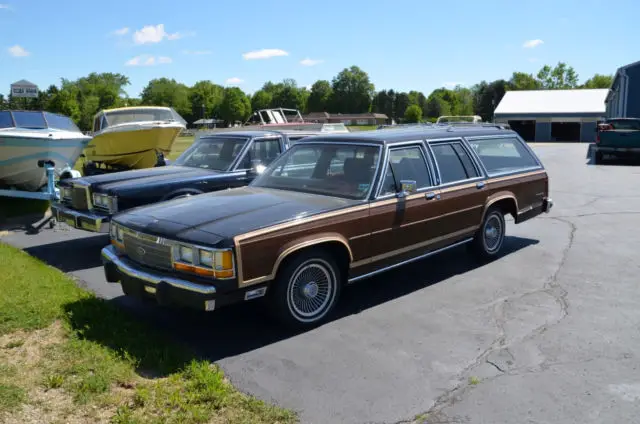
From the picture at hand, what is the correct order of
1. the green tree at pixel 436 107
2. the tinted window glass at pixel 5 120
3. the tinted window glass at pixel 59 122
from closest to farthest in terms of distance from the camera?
1. the tinted window glass at pixel 5 120
2. the tinted window glass at pixel 59 122
3. the green tree at pixel 436 107

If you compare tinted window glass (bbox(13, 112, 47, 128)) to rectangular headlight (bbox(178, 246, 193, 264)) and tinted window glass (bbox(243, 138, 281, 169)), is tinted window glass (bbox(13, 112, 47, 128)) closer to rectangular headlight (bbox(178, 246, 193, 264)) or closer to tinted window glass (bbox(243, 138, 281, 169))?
tinted window glass (bbox(243, 138, 281, 169))

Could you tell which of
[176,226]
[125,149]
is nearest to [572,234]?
[176,226]

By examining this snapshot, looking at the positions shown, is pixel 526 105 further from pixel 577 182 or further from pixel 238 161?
pixel 238 161

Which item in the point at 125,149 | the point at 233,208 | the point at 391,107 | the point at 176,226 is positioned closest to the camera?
the point at 176,226

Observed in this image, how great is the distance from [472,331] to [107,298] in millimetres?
3706

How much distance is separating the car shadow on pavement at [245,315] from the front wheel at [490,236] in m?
0.23

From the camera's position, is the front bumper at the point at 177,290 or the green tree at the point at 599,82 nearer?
the front bumper at the point at 177,290

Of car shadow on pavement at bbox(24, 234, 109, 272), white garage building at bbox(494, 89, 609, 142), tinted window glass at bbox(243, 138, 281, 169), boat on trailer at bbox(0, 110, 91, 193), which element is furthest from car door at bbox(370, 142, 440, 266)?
white garage building at bbox(494, 89, 609, 142)

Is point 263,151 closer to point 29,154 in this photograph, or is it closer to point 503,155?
point 503,155

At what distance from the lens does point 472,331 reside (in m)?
4.71

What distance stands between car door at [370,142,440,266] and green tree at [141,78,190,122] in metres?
122

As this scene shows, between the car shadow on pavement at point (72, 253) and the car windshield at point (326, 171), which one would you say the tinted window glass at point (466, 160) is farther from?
the car shadow on pavement at point (72, 253)

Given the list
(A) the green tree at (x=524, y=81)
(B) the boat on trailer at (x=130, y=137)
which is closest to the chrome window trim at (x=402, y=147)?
(B) the boat on trailer at (x=130, y=137)

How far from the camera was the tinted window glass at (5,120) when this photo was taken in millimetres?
11727
